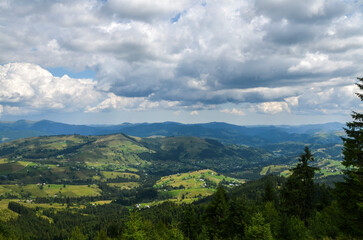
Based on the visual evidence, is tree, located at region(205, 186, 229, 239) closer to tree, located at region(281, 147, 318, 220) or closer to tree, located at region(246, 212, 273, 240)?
tree, located at region(281, 147, 318, 220)

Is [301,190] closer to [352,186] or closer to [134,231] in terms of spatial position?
[352,186]

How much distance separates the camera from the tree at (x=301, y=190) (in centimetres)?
5445

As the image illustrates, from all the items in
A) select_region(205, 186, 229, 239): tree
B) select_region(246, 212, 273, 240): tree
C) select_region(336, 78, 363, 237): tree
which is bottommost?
select_region(205, 186, 229, 239): tree

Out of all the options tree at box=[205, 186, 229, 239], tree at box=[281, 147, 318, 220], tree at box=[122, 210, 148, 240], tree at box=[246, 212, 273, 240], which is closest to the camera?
tree at box=[246, 212, 273, 240]

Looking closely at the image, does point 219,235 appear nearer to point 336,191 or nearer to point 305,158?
point 305,158

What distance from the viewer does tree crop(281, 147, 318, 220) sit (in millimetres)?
54450

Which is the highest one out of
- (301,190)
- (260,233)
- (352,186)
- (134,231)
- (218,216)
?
(352,186)

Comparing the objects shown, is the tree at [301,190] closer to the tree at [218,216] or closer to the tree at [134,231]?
the tree at [218,216]

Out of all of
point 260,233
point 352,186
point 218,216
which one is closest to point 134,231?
point 260,233

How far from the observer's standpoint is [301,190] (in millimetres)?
55594

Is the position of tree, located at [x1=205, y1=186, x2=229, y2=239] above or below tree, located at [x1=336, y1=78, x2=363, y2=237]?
below

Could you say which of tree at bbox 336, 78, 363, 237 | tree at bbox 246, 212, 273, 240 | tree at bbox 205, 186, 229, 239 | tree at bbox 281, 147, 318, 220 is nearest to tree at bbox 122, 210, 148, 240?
tree at bbox 246, 212, 273, 240

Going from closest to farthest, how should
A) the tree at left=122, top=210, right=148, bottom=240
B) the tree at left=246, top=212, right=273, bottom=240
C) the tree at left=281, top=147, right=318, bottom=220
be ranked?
the tree at left=246, top=212, right=273, bottom=240 → the tree at left=122, top=210, right=148, bottom=240 → the tree at left=281, top=147, right=318, bottom=220

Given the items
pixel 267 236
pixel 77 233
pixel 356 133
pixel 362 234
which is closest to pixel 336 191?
pixel 362 234
